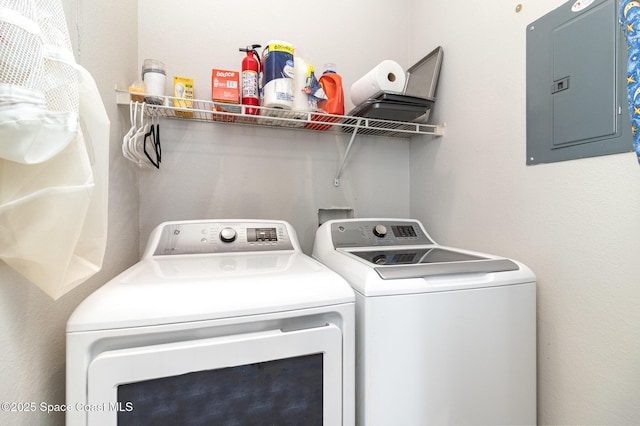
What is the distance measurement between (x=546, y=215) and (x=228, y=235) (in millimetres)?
1291

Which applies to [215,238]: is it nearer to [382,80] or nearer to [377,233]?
[377,233]

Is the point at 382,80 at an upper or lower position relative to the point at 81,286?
upper

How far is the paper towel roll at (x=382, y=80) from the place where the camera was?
1401 millimetres

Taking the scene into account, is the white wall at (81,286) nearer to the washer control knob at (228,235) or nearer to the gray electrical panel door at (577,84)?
the washer control knob at (228,235)

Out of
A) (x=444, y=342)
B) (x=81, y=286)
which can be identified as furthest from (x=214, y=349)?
(x=444, y=342)

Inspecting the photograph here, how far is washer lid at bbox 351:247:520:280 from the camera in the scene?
90 cm

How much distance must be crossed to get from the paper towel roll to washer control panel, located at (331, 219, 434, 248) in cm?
66

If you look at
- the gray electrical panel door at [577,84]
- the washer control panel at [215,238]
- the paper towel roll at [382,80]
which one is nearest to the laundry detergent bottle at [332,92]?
the paper towel roll at [382,80]

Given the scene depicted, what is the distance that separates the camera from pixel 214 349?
0.68 m

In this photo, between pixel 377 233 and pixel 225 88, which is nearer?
pixel 225 88

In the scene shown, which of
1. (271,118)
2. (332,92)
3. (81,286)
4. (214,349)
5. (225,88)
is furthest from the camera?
(332,92)

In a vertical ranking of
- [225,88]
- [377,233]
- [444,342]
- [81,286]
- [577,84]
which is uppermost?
[225,88]

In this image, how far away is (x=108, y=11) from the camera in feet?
3.47

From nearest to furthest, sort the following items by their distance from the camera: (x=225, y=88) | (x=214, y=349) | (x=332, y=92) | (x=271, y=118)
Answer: (x=214, y=349), (x=225, y=88), (x=271, y=118), (x=332, y=92)
